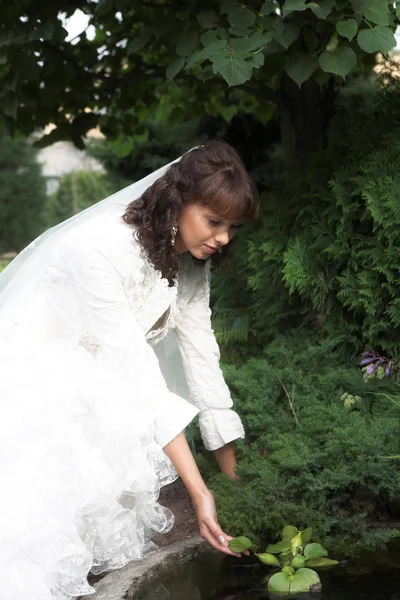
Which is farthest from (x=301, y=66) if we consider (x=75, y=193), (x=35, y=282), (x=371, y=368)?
(x=75, y=193)

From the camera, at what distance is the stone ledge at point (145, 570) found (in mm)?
2312

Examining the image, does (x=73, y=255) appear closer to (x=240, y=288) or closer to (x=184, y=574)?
(x=184, y=574)

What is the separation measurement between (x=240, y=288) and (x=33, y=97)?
63.0 inches

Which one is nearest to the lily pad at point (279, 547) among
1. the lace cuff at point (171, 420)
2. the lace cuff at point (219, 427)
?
the lace cuff at point (171, 420)

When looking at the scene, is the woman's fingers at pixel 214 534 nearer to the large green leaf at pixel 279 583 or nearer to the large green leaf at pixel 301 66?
the large green leaf at pixel 279 583

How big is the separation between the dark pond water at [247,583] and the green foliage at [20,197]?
12.8 metres

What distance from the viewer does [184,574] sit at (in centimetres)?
246

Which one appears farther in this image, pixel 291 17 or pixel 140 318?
pixel 291 17

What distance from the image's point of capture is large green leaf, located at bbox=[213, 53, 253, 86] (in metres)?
2.93

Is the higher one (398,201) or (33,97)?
(33,97)

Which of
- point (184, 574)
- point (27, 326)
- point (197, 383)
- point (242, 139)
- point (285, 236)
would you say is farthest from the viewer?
point (242, 139)

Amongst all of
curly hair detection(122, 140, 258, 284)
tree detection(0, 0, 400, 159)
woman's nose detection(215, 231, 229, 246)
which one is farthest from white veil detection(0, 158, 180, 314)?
tree detection(0, 0, 400, 159)

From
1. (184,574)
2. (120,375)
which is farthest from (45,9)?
(184,574)

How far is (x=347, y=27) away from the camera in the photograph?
295 cm
